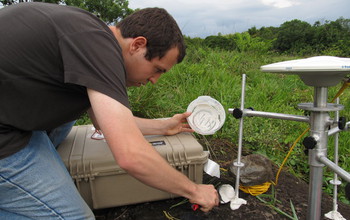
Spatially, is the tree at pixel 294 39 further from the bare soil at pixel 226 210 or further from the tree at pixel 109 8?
the bare soil at pixel 226 210

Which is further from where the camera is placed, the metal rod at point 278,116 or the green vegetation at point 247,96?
the green vegetation at point 247,96

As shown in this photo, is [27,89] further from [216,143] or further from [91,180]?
[216,143]

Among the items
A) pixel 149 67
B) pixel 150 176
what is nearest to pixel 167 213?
pixel 150 176

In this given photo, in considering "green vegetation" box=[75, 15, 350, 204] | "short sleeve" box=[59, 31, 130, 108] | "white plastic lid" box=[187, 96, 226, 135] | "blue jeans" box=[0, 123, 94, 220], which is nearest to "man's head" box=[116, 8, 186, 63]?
"short sleeve" box=[59, 31, 130, 108]

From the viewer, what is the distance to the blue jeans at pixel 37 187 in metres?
1.30

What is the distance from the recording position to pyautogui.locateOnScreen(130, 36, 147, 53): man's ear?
4.36 ft

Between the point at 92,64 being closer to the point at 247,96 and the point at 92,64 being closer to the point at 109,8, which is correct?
the point at 247,96

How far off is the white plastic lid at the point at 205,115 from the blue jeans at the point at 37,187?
2.79 ft

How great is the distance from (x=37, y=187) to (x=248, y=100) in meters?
3.07

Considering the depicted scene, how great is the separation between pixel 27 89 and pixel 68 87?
0.53 ft

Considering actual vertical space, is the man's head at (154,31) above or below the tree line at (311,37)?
below

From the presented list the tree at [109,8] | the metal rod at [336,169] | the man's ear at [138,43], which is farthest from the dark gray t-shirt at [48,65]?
the tree at [109,8]

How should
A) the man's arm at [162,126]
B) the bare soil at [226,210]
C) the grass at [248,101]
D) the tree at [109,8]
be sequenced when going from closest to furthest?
1. the bare soil at [226,210]
2. the man's arm at [162,126]
3. the grass at [248,101]
4. the tree at [109,8]

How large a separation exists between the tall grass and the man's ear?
1.65m
